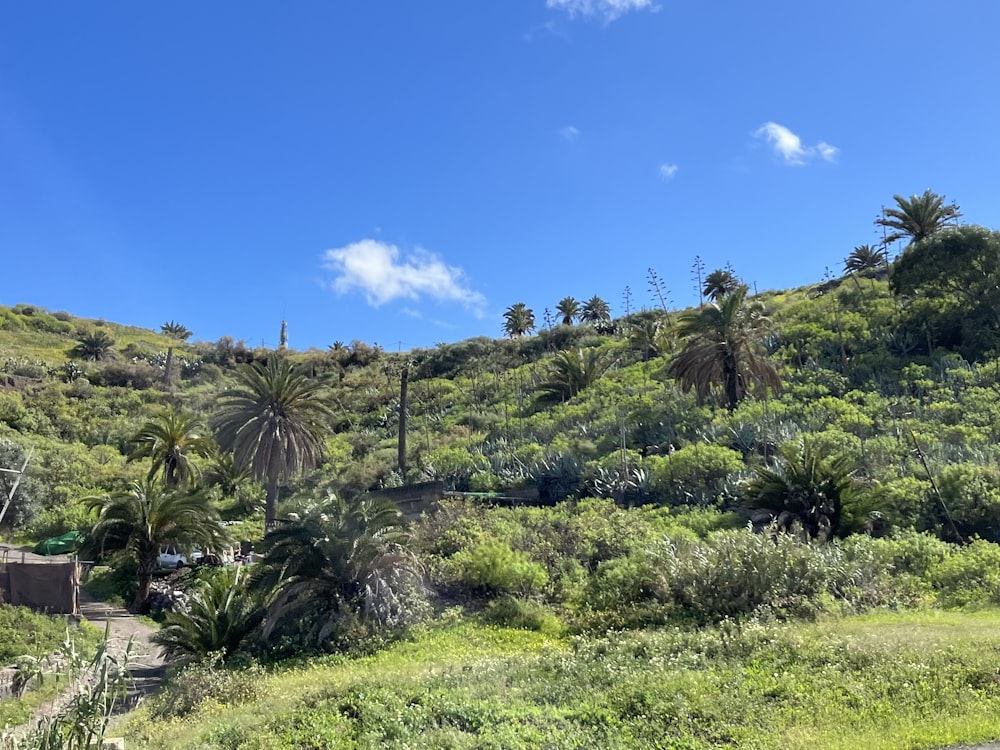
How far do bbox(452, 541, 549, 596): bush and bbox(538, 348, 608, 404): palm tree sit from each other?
24616 millimetres

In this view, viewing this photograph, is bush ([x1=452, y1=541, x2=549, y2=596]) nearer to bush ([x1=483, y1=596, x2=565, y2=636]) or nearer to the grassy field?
bush ([x1=483, y1=596, x2=565, y2=636])

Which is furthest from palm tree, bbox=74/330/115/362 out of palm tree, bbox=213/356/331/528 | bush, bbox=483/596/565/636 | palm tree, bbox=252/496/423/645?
bush, bbox=483/596/565/636

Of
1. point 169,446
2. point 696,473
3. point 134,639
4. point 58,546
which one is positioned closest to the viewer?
point 134,639

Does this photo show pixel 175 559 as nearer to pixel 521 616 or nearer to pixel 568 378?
pixel 521 616

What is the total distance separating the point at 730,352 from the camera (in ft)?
105

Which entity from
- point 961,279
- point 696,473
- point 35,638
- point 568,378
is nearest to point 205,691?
point 35,638

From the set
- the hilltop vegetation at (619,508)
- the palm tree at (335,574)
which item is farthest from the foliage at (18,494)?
the palm tree at (335,574)

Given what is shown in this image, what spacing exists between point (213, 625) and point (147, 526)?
11040 millimetres

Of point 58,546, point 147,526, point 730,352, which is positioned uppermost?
point 730,352

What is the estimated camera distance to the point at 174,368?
67.8 metres

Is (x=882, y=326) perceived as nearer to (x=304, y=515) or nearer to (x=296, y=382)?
(x=296, y=382)

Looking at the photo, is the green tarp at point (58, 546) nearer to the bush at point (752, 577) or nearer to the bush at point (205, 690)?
the bush at point (205, 690)

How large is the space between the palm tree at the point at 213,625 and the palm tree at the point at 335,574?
0.70m

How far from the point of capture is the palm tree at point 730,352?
3173 cm
